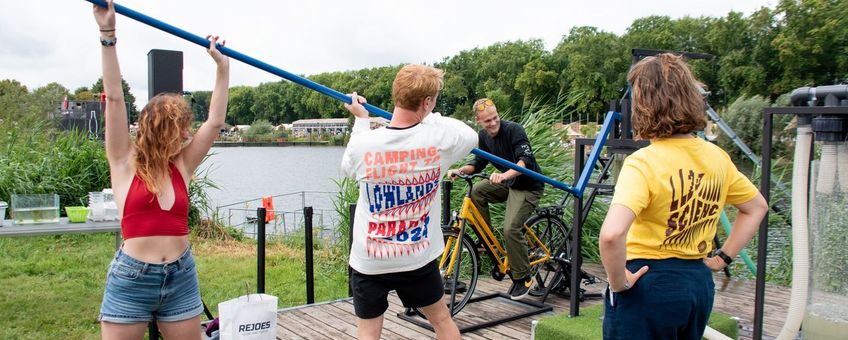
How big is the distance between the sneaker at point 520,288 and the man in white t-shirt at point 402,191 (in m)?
2.47

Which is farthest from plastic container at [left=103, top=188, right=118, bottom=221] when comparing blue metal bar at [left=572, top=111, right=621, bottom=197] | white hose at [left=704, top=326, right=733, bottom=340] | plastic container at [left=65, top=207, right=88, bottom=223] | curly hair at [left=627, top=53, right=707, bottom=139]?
curly hair at [left=627, top=53, right=707, bottom=139]

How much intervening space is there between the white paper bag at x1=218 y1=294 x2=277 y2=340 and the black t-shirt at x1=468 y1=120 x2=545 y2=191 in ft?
6.97

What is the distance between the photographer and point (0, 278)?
6969 millimetres

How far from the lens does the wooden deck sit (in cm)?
439

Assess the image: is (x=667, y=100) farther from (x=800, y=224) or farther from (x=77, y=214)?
(x=77, y=214)

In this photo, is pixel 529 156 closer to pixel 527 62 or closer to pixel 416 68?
pixel 416 68

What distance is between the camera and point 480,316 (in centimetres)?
480

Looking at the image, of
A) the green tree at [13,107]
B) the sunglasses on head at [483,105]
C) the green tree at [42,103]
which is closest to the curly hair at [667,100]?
the sunglasses on head at [483,105]

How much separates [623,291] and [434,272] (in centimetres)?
101

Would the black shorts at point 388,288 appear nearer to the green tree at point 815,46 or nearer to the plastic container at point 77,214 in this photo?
the plastic container at point 77,214

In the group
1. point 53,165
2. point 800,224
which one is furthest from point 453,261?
point 53,165

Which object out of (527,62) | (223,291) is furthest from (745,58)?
(223,291)

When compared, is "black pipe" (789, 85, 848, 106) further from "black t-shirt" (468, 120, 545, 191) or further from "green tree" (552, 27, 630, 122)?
"green tree" (552, 27, 630, 122)

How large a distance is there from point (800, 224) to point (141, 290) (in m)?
2.88
